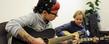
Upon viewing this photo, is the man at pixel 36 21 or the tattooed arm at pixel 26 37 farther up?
the man at pixel 36 21

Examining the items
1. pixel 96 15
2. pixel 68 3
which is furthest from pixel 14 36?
pixel 96 15

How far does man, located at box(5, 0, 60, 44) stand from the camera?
1.63m

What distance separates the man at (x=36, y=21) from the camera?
5.33ft

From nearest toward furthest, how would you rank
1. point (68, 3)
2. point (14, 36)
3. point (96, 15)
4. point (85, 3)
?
point (14, 36) → point (68, 3) → point (96, 15) → point (85, 3)

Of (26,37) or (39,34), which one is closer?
(26,37)

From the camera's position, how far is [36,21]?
179cm

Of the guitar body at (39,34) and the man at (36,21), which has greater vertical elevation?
Result: the man at (36,21)

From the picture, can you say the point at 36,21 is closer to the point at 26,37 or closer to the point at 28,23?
the point at 28,23

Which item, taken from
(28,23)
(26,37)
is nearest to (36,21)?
(28,23)

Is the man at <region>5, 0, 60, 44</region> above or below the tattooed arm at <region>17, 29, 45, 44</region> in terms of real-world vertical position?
above

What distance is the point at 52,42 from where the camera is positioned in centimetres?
174

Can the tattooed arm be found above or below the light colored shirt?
below

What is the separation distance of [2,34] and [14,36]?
0.16 meters

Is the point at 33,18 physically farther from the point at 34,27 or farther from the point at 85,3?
the point at 85,3
